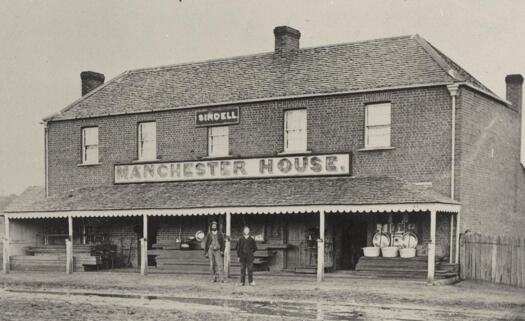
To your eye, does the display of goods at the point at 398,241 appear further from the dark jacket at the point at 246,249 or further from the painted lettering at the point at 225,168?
the painted lettering at the point at 225,168

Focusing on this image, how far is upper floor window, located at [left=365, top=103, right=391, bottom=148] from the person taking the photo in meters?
24.3

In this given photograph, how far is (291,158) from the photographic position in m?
25.5

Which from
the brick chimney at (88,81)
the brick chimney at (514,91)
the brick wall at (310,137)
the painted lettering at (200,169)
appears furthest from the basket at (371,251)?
the brick chimney at (88,81)

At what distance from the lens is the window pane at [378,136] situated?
957 inches

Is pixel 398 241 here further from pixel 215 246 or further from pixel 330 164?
pixel 215 246

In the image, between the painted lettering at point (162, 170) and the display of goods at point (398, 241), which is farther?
the painted lettering at point (162, 170)

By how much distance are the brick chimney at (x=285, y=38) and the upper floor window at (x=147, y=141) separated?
18.2 feet

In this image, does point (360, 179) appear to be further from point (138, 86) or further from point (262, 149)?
point (138, 86)

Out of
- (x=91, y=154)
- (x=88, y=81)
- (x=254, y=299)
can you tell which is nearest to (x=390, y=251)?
(x=254, y=299)

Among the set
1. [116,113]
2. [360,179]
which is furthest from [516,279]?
[116,113]

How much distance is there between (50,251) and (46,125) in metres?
5.52

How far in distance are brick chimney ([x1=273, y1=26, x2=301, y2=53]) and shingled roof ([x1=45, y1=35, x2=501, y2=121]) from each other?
25 cm

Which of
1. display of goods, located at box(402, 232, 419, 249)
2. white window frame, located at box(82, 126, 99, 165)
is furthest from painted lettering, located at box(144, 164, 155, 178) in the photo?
display of goods, located at box(402, 232, 419, 249)

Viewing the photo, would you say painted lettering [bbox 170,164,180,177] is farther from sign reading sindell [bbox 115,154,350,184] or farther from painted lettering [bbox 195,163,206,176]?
painted lettering [bbox 195,163,206,176]
